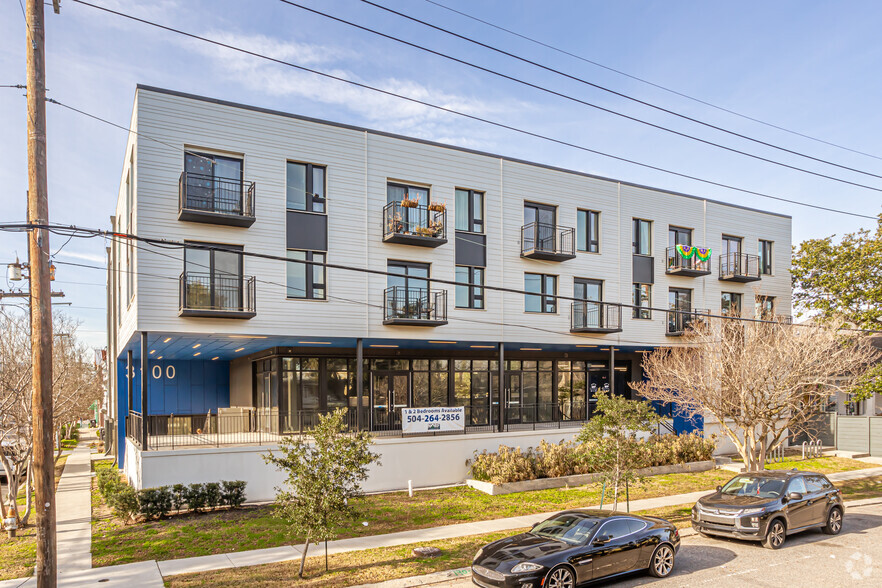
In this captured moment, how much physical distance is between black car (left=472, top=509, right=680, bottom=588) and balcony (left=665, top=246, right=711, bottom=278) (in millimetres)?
17992

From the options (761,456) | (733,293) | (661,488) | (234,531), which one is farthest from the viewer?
(733,293)

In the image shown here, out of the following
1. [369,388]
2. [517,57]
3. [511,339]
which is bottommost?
[369,388]

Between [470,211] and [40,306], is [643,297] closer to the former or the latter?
[470,211]

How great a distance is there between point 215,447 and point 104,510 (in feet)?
11.2

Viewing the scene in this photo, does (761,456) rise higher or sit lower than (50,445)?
lower

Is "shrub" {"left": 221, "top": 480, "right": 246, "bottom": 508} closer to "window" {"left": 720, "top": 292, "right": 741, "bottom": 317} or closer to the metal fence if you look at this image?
the metal fence

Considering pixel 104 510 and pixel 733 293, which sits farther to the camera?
pixel 733 293

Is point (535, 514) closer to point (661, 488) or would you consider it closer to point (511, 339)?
point (661, 488)

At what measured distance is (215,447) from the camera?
18109 mm

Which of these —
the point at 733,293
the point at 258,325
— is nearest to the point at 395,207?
the point at 258,325

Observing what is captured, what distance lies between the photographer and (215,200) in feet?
61.9

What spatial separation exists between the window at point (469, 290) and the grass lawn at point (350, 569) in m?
10.5

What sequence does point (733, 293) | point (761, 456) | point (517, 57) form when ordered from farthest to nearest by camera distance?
1. point (733, 293)
2. point (761, 456)
3. point (517, 57)

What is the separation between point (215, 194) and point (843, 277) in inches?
1145
